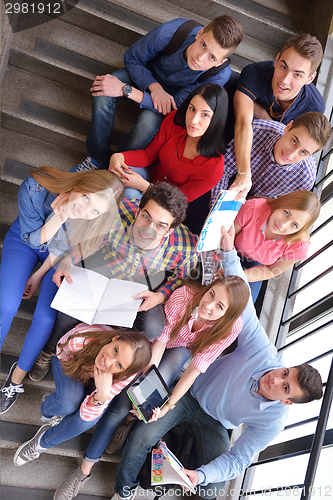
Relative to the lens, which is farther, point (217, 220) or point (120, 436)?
point (120, 436)

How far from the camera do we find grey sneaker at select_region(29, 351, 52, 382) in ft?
5.53

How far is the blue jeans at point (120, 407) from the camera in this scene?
1627mm

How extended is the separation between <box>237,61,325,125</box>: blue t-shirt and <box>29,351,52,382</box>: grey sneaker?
165 centimetres

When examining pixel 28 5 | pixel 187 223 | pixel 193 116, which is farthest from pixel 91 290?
pixel 28 5

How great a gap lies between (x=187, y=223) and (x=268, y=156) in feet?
1.72

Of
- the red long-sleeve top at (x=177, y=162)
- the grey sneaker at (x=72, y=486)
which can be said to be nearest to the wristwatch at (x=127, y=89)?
the red long-sleeve top at (x=177, y=162)

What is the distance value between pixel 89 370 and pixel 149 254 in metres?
0.57

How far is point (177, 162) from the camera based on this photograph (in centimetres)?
157

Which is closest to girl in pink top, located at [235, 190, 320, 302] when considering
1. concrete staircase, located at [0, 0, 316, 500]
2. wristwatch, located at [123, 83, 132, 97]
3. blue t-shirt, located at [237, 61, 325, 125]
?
blue t-shirt, located at [237, 61, 325, 125]

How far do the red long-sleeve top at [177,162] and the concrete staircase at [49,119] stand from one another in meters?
0.41

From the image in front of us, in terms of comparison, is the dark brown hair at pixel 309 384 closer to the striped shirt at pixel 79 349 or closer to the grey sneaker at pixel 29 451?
the striped shirt at pixel 79 349

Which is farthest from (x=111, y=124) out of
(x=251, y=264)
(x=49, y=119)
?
(x=251, y=264)

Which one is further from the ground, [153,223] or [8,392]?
[153,223]

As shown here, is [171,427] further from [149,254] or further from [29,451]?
[149,254]
